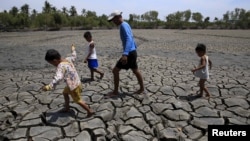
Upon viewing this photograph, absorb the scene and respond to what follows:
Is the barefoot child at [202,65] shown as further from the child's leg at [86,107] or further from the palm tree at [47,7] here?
the palm tree at [47,7]

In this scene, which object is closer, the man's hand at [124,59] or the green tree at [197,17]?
the man's hand at [124,59]

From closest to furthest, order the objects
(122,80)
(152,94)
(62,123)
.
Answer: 1. (62,123)
2. (152,94)
3. (122,80)

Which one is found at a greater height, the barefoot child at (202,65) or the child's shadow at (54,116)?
the barefoot child at (202,65)

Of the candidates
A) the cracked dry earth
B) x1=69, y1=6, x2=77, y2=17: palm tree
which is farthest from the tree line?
the cracked dry earth

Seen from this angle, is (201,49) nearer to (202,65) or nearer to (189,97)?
(202,65)

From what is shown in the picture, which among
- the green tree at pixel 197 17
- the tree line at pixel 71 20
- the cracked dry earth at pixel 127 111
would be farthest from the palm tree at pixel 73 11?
the cracked dry earth at pixel 127 111

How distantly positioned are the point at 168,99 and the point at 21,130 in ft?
8.81

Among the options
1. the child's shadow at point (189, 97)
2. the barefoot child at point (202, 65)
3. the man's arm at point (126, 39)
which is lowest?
the child's shadow at point (189, 97)

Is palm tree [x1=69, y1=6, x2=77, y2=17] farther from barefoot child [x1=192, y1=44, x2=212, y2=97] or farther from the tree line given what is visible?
barefoot child [x1=192, y1=44, x2=212, y2=97]

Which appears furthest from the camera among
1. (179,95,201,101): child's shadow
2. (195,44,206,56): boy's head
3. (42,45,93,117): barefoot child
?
(179,95,201,101): child's shadow

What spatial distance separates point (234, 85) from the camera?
5.08 meters

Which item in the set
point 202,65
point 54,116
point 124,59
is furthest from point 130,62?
point 54,116

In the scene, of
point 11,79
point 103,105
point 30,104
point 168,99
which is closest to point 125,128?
point 103,105

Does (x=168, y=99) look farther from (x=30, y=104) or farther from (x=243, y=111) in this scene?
(x=30, y=104)
